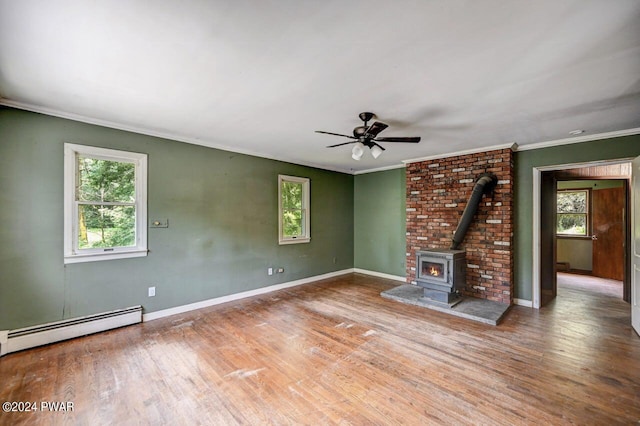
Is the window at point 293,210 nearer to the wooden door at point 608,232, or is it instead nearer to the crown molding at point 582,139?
the crown molding at point 582,139

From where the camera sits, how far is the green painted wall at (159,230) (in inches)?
112

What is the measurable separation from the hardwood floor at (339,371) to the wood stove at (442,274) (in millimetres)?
382

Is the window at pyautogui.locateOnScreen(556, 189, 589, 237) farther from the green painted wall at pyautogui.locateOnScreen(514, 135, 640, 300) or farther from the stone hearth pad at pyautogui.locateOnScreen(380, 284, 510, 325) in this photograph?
the stone hearth pad at pyautogui.locateOnScreen(380, 284, 510, 325)

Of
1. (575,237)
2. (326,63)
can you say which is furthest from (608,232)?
(326,63)

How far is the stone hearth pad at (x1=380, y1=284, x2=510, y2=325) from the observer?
3.63 metres

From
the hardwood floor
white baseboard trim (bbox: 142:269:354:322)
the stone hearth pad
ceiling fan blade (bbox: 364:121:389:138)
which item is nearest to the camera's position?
the hardwood floor

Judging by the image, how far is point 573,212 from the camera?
6738 mm

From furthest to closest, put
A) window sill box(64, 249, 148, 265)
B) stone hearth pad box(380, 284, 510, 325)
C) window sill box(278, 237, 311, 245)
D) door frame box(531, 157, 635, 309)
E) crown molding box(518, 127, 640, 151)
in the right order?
1. window sill box(278, 237, 311, 245)
2. door frame box(531, 157, 635, 309)
3. stone hearth pad box(380, 284, 510, 325)
4. crown molding box(518, 127, 640, 151)
5. window sill box(64, 249, 148, 265)


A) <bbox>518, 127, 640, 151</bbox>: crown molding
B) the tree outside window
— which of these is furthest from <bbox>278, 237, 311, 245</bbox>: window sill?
<bbox>518, 127, 640, 151</bbox>: crown molding

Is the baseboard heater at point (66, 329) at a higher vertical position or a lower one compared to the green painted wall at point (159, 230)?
lower

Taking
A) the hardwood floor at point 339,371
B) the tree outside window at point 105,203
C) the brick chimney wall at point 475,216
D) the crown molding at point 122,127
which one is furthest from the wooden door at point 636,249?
the tree outside window at point 105,203

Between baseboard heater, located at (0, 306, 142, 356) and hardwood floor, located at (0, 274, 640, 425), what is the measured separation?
9cm

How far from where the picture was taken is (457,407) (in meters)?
2.00

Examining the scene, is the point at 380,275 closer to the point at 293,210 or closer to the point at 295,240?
the point at 295,240
